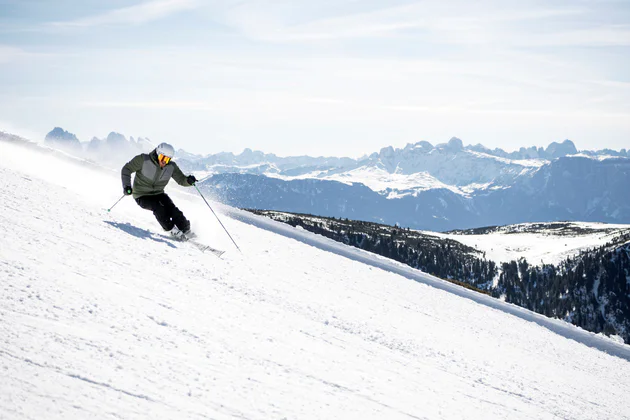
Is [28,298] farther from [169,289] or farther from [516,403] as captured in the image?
[516,403]

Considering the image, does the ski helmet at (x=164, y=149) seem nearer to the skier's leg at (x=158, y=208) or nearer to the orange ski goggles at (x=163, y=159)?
the orange ski goggles at (x=163, y=159)

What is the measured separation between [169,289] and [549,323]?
18.5 m

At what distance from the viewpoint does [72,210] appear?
13.7 m

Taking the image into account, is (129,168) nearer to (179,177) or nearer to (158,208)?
(158,208)

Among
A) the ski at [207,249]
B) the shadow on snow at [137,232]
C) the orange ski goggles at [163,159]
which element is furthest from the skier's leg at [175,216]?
the orange ski goggles at [163,159]

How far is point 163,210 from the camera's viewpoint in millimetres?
14422

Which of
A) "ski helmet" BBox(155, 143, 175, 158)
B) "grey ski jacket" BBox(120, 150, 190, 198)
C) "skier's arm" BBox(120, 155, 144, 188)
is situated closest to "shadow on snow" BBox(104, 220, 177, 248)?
"grey ski jacket" BBox(120, 150, 190, 198)

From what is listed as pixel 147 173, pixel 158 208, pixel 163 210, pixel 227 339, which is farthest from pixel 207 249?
pixel 227 339

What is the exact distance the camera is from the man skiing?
13844mm

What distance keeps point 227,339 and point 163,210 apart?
7.28 meters

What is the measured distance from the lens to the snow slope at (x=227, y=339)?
594 centimetres

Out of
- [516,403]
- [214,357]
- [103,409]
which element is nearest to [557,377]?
[516,403]

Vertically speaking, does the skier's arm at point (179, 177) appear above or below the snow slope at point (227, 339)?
above

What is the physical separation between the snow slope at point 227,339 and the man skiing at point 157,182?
713 mm
